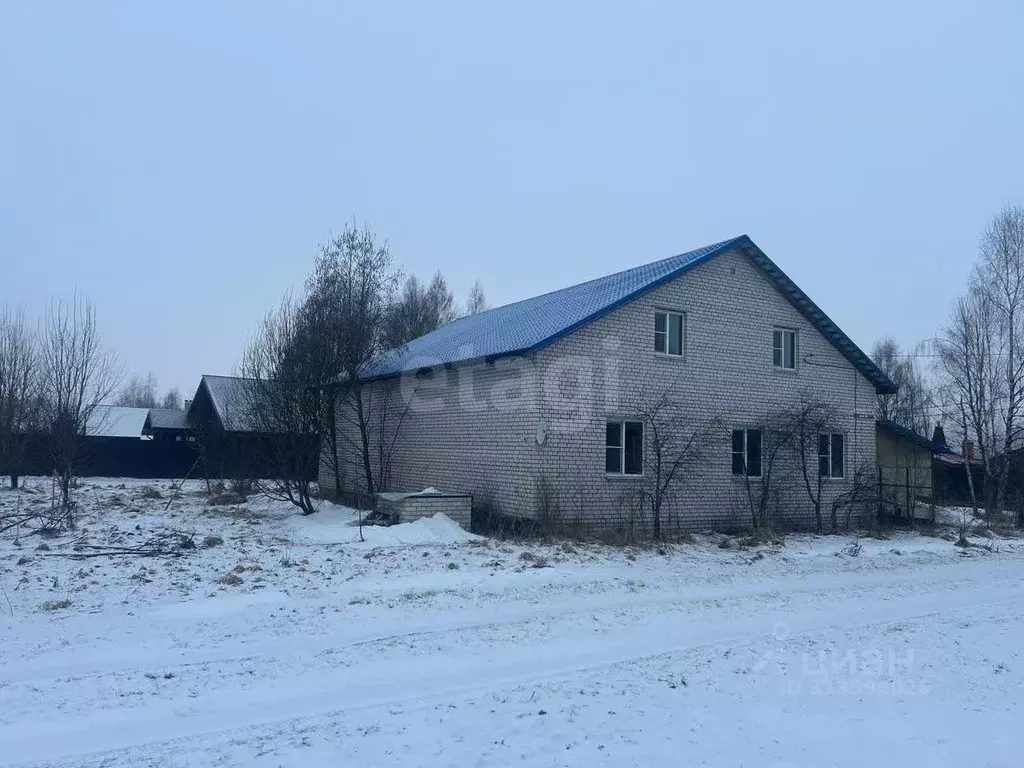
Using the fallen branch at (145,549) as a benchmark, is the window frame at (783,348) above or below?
above

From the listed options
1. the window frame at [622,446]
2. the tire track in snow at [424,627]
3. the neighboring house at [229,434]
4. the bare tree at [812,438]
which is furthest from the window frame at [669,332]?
the neighboring house at [229,434]

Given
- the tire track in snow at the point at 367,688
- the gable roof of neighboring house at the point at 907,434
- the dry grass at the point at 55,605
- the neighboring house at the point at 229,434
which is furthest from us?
the gable roof of neighboring house at the point at 907,434

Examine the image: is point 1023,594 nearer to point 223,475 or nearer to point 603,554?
point 603,554

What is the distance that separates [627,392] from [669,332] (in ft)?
7.21

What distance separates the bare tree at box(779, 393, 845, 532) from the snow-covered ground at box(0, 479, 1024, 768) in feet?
20.1

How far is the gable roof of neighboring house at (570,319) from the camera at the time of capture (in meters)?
18.3

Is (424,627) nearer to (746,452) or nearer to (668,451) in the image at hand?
(668,451)

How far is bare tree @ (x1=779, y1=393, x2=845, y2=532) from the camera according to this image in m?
20.6

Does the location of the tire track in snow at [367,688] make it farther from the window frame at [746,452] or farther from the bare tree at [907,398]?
the bare tree at [907,398]

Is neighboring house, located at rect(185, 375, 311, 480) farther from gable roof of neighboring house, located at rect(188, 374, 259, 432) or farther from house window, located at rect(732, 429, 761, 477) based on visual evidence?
house window, located at rect(732, 429, 761, 477)

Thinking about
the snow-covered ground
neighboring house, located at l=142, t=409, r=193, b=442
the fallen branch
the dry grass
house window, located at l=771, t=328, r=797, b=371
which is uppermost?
house window, located at l=771, t=328, r=797, b=371

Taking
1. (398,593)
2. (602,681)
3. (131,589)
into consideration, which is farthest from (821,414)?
(131,589)

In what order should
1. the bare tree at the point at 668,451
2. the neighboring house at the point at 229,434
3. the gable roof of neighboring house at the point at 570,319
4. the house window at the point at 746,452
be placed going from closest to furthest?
the gable roof of neighboring house at the point at 570,319 → the bare tree at the point at 668,451 → the house window at the point at 746,452 → the neighboring house at the point at 229,434

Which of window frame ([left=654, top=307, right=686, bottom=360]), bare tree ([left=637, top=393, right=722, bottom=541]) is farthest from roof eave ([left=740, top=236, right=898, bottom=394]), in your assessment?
bare tree ([left=637, top=393, right=722, bottom=541])
